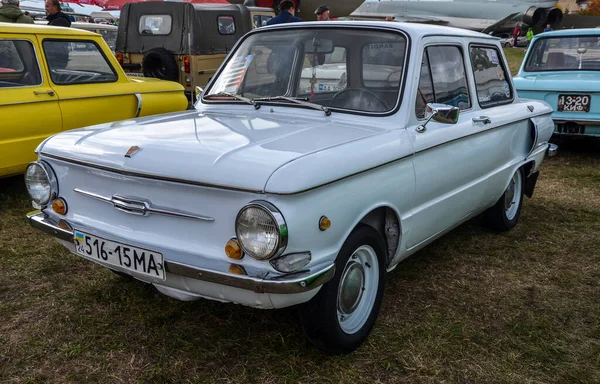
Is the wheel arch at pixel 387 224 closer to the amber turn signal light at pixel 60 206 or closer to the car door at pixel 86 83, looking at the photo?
the amber turn signal light at pixel 60 206

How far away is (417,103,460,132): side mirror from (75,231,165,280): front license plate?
1.59 m

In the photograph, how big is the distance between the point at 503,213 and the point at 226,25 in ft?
24.9

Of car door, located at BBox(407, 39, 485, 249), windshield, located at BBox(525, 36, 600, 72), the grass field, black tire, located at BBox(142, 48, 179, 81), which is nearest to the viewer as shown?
the grass field

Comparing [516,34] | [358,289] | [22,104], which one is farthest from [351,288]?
[516,34]

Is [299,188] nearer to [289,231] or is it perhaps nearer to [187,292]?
[289,231]

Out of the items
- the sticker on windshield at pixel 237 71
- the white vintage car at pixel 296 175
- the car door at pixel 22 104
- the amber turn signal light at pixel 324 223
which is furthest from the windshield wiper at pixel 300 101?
the car door at pixel 22 104

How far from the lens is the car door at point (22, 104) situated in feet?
15.8

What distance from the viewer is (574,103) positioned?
7.01m

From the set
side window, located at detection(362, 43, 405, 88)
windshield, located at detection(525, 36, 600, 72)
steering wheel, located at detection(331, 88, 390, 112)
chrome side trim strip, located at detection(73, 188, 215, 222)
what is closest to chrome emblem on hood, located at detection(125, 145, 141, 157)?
chrome side trim strip, located at detection(73, 188, 215, 222)

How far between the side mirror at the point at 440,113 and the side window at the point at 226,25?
319 inches

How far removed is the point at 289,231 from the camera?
7.48 feet

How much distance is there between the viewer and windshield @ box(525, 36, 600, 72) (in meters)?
7.39

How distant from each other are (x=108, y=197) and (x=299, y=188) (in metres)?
1.01

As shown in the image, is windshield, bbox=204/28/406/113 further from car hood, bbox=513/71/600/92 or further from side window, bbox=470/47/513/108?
car hood, bbox=513/71/600/92
